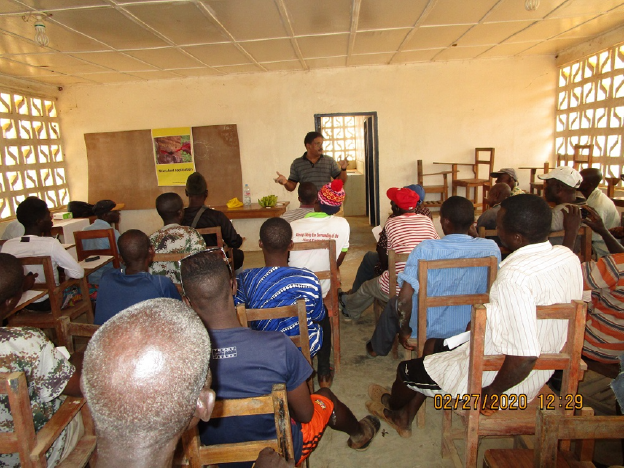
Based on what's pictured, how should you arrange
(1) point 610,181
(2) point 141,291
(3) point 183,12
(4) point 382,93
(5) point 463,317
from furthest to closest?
(4) point 382,93 < (1) point 610,181 < (3) point 183,12 < (5) point 463,317 < (2) point 141,291

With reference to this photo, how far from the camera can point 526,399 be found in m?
1.60

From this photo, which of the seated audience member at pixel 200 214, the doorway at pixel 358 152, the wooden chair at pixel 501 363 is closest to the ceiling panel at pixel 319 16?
the seated audience member at pixel 200 214

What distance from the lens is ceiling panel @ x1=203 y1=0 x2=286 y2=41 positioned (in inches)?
135

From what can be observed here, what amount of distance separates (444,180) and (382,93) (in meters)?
1.80

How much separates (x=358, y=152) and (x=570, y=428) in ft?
32.3

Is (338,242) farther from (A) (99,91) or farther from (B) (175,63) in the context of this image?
(A) (99,91)

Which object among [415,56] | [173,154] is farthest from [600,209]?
[173,154]

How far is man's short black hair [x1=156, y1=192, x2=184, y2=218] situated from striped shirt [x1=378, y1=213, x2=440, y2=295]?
1.65 meters

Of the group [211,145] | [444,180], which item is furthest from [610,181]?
[211,145]

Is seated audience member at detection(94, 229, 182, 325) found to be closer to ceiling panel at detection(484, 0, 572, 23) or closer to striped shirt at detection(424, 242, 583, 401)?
striped shirt at detection(424, 242, 583, 401)

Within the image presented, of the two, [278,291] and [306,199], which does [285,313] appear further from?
[306,199]

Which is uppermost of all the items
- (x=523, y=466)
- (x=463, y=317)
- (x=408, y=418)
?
(x=463, y=317)

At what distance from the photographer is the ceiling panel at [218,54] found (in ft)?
15.5

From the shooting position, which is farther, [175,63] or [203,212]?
[175,63]
